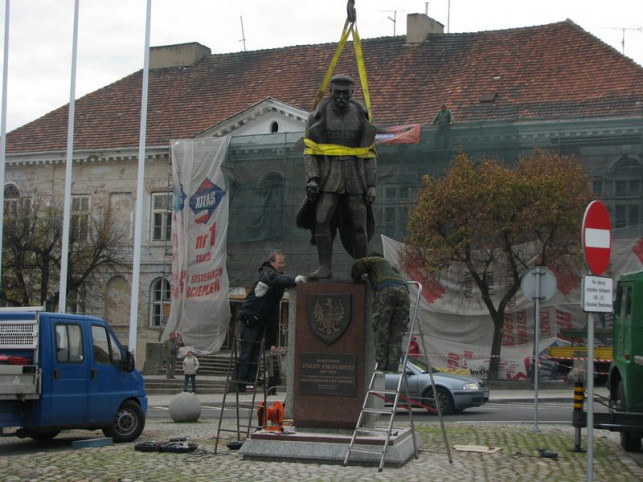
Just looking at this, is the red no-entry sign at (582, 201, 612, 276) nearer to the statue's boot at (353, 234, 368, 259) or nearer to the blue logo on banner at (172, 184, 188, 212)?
the statue's boot at (353, 234, 368, 259)

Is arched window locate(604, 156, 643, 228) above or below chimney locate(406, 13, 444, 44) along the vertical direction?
below

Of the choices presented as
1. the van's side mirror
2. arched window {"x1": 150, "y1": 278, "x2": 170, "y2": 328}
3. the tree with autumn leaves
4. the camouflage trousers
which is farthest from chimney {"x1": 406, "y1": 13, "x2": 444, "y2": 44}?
the camouflage trousers

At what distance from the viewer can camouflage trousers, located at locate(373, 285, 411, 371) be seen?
11.7 metres

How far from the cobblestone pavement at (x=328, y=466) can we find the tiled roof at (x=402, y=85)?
83.2 ft

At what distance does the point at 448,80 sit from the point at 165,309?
50.7 feet

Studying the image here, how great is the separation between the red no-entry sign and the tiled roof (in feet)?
91.1

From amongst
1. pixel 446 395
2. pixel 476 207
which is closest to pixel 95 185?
pixel 476 207

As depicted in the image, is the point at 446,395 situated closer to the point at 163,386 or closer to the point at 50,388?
the point at 50,388

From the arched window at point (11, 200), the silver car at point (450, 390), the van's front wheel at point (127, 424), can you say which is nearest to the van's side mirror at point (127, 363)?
the van's front wheel at point (127, 424)

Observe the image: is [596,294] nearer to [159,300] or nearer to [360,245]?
[360,245]

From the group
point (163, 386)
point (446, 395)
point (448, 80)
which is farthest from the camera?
point (448, 80)

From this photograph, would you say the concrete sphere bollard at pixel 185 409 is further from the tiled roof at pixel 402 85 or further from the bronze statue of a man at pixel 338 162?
the tiled roof at pixel 402 85

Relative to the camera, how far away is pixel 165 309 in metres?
46.9

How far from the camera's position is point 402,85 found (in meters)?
44.5
